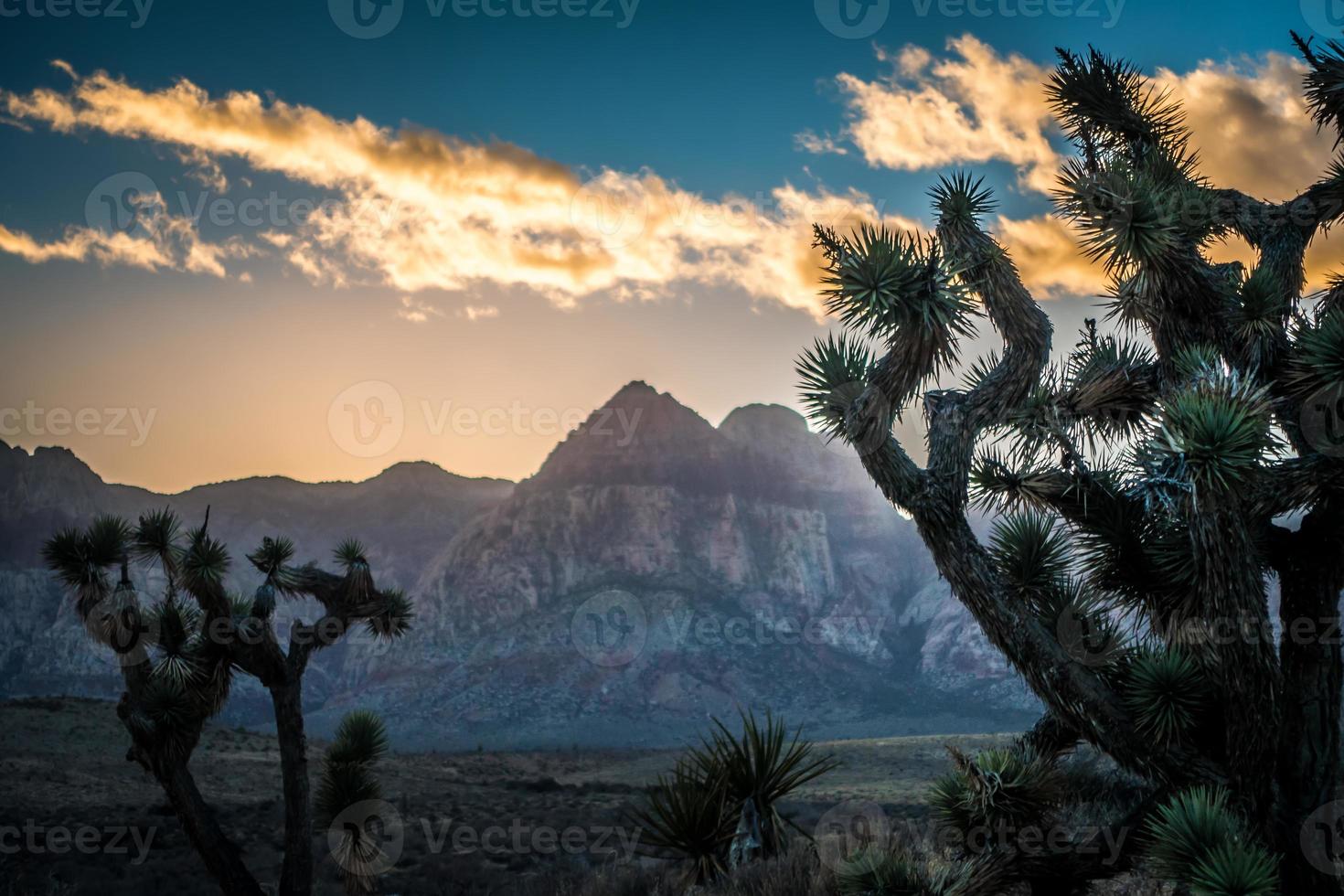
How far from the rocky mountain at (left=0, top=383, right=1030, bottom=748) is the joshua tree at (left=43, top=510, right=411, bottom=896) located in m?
73.9

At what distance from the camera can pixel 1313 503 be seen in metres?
7.71

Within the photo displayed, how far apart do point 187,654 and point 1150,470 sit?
41.4 feet

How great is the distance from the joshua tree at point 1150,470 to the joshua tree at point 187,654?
9.53 metres

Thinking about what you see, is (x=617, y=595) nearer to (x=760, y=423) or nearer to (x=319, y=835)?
(x=760, y=423)

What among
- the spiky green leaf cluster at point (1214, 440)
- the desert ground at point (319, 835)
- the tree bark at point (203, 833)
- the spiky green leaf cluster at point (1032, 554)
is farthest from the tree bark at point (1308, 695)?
the tree bark at point (203, 833)

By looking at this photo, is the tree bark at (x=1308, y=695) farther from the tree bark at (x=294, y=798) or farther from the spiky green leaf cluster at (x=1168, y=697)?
the tree bark at (x=294, y=798)

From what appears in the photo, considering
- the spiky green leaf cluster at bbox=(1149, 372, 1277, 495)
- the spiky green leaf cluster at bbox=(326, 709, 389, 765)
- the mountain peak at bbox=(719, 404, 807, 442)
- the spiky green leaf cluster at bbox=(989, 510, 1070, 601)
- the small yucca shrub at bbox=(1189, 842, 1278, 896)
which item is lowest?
the spiky green leaf cluster at bbox=(326, 709, 389, 765)

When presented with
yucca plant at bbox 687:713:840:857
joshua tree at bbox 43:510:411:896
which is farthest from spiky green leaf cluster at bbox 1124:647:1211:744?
joshua tree at bbox 43:510:411:896

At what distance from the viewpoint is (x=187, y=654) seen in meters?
13.5

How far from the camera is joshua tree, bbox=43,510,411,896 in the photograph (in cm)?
1309

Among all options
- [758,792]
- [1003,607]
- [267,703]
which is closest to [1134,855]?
[1003,607]

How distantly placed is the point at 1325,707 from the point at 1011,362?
384cm

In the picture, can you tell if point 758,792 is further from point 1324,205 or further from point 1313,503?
point 1324,205

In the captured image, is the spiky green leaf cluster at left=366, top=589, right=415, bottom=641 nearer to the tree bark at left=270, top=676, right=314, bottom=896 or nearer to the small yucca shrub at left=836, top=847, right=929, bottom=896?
the tree bark at left=270, top=676, right=314, bottom=896
